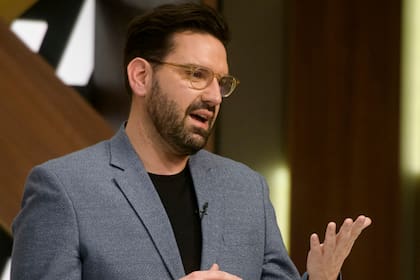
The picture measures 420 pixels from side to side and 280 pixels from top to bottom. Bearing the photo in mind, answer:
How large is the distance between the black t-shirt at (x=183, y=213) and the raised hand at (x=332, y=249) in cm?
23

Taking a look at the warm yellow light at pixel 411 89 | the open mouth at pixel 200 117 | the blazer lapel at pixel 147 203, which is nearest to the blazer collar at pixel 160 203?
the blazer lapel at pixel 147 203

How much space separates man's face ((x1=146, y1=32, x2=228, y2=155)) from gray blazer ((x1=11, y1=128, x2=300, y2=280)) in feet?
0.30

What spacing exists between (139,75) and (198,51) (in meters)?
0.15

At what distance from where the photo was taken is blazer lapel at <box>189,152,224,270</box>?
5.03ft

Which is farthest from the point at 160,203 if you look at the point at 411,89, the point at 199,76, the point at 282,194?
the point at 411,89

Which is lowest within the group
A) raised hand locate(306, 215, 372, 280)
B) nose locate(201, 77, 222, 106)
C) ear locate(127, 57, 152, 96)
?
raised hand locate(306, 215, 372, 280)

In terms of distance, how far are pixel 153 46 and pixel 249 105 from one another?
5.08 feet

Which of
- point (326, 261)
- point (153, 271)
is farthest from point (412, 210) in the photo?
point (153, 271)

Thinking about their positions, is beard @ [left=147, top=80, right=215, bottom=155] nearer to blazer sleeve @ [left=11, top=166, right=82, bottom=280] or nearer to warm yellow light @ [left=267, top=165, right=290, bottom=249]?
blazer sleeve @ [left=11, top=166, right=82, bottom=280]

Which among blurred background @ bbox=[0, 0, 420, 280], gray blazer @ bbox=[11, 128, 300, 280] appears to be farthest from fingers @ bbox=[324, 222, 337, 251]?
blurred background @ bbox=[0, 0, 420, 280]

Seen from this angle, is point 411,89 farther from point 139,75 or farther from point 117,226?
point 117,226

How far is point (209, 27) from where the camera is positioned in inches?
63.2

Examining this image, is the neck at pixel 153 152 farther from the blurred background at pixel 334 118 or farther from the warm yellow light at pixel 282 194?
the warm yellow light at pixel 282 194

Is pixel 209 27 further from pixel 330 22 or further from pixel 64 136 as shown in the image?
pixel 330 22
